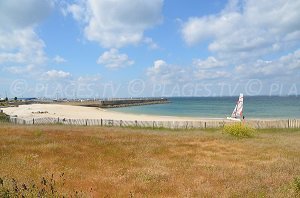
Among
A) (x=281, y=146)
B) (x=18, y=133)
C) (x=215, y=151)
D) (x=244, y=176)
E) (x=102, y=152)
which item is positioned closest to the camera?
(x=244, y=176)

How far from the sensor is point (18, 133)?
32.1 metres

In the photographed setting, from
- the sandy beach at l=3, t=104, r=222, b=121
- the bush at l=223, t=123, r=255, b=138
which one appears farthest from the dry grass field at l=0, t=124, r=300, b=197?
the sandy beach at l=3, t=104, r=222, b=121

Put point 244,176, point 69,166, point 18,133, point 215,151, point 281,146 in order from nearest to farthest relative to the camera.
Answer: point 244,176 → point 69,166 → point 215,151 → point 281,146 → point 18,133

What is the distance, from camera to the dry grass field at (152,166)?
13.5 metres

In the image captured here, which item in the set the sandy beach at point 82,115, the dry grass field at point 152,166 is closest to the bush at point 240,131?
the dry grass field at point 152,166

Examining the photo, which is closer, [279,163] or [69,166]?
[69,166]

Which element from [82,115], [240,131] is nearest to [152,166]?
[240,131]

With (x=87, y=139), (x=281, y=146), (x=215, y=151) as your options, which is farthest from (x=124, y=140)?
(x=281, y=146)

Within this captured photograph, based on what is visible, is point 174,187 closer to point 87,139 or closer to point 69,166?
point 69,166

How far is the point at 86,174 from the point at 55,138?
536 inches

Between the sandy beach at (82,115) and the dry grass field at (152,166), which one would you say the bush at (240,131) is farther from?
the sandy beach at (82,115)

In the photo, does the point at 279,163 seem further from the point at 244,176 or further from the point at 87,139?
the point at 87,139

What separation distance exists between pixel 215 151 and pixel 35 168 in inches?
494

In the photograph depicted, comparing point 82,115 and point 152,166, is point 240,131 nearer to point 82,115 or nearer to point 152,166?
point 152,166
